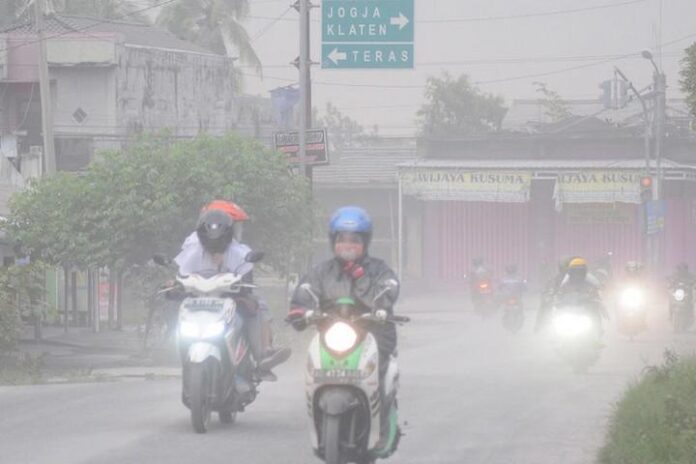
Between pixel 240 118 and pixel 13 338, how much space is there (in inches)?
1673

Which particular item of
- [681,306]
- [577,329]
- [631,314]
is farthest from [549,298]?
[681,306]

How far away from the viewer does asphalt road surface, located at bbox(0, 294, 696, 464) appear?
35.9 ft

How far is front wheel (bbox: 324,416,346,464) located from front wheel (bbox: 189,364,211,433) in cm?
281

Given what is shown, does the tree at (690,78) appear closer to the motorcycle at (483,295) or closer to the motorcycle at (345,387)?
the motorcycle at (345,387)

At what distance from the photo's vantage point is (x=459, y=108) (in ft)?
228

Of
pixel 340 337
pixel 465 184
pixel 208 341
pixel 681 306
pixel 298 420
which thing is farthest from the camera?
pixel 465 184

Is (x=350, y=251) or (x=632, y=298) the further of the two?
(x=632, y=298)

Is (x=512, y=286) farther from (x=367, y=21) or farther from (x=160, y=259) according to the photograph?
(x=160, y=259)

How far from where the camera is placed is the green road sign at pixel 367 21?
2692 centimetres

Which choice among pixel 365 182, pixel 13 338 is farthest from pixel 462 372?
pixel 365 182

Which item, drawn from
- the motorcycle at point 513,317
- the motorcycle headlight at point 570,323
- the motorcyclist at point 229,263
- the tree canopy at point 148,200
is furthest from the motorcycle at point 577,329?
the motorcycle at point 513,317

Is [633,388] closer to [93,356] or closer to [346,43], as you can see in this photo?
[93,356]

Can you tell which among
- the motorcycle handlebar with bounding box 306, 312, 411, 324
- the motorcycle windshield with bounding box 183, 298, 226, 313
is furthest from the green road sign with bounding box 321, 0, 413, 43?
the motorcycle handlebar with bounding box 306, 312, 411, 324

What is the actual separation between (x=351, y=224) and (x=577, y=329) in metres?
10.6
